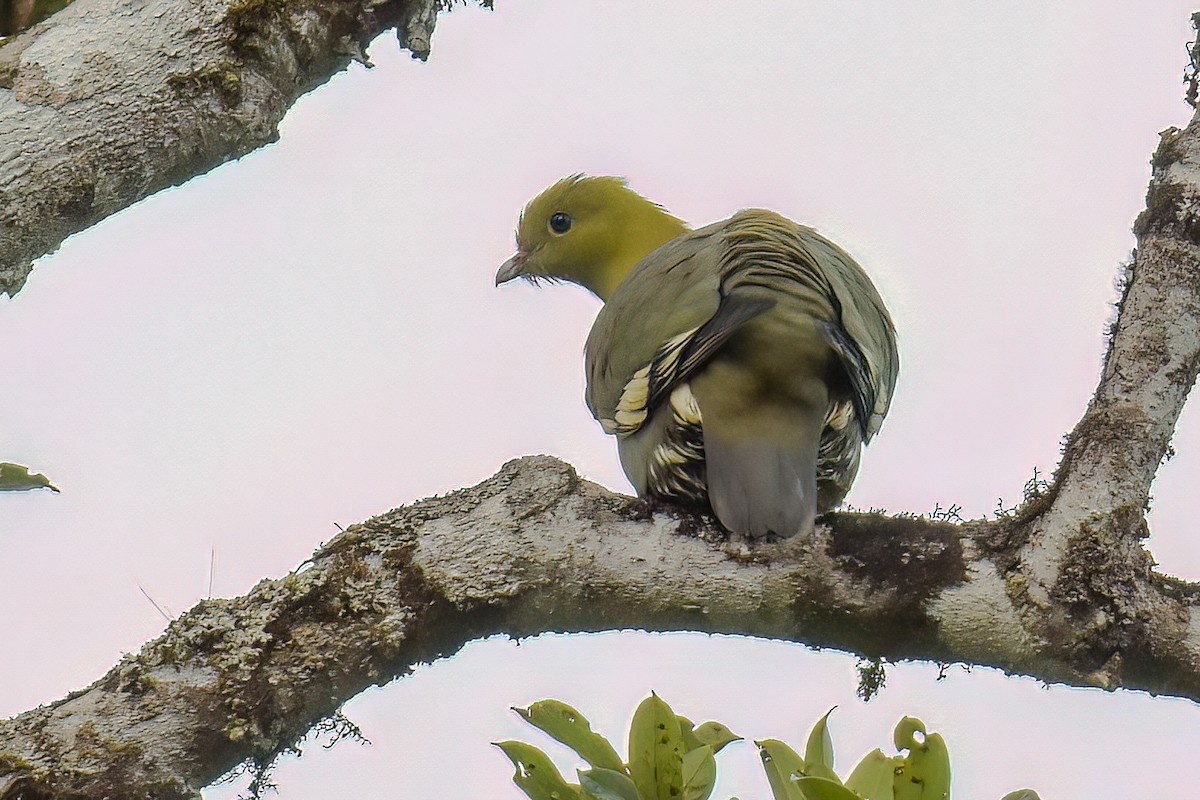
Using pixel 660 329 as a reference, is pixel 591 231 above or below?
above

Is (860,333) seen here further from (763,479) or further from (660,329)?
(763,479)

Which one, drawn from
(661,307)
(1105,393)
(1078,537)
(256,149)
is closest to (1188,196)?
(1105,393)

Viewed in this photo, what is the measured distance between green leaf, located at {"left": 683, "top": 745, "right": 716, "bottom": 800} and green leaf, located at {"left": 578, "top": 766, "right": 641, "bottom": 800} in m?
0.10

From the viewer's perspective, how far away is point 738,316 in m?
2.94

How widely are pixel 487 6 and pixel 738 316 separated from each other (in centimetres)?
87

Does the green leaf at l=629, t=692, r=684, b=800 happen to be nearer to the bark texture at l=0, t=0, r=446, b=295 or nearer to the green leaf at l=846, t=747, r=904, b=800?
the green leaf at l=846, t=747, r=904, b=800

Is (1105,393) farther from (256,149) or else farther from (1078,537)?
(256,149)

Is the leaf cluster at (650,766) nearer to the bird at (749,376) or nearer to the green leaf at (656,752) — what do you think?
the green leaf at (656,752)

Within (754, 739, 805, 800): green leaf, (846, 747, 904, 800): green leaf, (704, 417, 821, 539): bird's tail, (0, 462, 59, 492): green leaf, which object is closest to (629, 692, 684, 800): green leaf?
A: (754, 739, 805, 800): green leaf

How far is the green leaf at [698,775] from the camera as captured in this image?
1.95 meters

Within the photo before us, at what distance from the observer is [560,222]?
550 cm

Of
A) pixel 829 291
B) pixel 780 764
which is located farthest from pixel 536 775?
pixel 829 291

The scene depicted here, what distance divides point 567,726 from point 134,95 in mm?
1254

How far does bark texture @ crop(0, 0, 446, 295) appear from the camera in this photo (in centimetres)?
216
